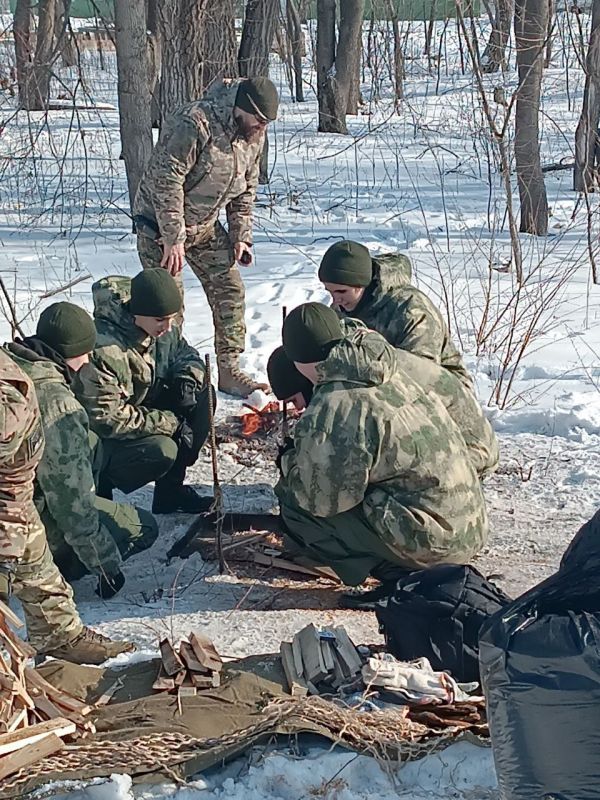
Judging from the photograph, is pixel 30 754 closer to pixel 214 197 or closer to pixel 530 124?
pixel 214 197

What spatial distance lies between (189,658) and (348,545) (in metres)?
0.96

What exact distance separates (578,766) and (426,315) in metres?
3.09

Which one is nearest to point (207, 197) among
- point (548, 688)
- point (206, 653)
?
point (206, 653)

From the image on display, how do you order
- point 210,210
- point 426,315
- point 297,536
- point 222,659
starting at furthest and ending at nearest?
point 210,210 → point 426,315 → point 297,536 → point 222,659

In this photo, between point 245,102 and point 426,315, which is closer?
point 426,315

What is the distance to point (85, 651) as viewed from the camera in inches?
153

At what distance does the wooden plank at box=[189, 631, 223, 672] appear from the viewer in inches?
144

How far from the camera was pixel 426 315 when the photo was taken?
5.26m

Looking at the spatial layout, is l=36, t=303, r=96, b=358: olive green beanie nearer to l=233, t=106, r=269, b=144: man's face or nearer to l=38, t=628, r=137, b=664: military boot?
l=38, t=628, r=137, b=664: military boot

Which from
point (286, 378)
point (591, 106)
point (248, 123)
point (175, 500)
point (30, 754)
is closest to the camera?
point (30, 754)

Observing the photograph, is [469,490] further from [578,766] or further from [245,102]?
[245,102]

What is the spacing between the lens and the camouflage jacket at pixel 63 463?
13.2 ft

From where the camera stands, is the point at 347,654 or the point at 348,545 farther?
the point at 348,545

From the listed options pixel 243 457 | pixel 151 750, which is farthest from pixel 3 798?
pixel 243 457
